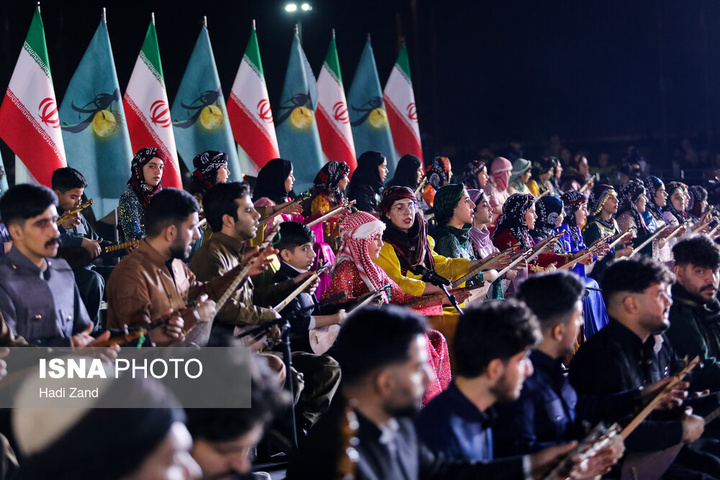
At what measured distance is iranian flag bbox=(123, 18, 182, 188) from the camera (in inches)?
299

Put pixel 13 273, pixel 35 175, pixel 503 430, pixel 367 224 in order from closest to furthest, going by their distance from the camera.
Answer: pixel 503 430 → pixel 13 273 → pixel 367 224 → pixel 35 175

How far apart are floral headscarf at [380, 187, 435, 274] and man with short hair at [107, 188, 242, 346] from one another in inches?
79.1

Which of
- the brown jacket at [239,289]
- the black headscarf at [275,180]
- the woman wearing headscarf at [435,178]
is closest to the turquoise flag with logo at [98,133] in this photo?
the black headscarf at [275,180]

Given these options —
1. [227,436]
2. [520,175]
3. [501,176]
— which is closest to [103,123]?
[501,176]

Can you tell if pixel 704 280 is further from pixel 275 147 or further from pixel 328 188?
pixel 275 147

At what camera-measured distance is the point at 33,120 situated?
6.91m

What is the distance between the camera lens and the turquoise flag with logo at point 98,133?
718cm

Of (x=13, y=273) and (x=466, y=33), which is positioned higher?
(x=466, y=33)

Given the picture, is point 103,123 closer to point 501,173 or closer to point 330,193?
point 330,193

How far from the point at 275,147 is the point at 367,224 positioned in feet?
11.7

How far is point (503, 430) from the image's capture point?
9.28 feet

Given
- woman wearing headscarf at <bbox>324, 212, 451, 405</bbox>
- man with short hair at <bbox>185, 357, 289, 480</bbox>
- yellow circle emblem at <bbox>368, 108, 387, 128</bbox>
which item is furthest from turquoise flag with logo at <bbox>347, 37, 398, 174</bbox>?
man with short hair at <bbox>185, 357, 289, 480</bbox>

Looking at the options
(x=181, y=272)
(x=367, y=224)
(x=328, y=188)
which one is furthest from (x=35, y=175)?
(x=181, y=272)

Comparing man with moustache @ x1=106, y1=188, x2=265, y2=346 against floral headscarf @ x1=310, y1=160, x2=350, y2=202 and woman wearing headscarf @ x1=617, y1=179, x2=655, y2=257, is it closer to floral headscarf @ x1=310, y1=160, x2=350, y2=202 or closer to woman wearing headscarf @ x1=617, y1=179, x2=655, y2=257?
floral headscarf @ x1=310, y1=160, x2=350, y2=202
